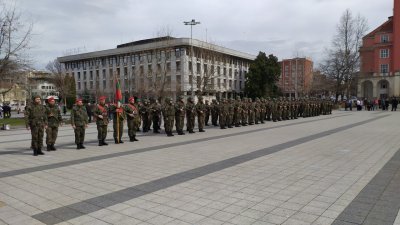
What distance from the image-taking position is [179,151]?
34.2 feet

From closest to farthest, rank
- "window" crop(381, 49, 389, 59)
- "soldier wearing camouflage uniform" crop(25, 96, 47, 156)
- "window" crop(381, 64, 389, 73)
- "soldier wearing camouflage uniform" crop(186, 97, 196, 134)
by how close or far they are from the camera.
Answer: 1. "soldier wearing camouflage uniform" crop(25, 96, 47, 156)
2. "soldier wearing camouflage uniform" crop(186, 97, 196, 134)
3. "window" crop(381, 49, 389, 59)
4. "window" crop(381, 64, 389, 73)

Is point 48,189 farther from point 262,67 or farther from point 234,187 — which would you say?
point 262,67

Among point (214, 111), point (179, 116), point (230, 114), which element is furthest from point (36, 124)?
point (214, 111)

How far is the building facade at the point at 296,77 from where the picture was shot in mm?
68894

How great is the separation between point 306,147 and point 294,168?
3.43 m

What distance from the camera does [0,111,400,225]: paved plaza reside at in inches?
186

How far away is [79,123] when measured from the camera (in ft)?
37.6

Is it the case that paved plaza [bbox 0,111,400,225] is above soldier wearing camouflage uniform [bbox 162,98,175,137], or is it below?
below

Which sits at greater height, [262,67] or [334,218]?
[262,67]

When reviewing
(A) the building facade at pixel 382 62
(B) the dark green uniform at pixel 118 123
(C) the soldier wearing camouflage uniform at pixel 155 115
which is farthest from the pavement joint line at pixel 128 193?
(A) the building facade at pixel 382 62

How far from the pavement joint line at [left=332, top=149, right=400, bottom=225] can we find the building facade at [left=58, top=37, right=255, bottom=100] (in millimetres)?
29958

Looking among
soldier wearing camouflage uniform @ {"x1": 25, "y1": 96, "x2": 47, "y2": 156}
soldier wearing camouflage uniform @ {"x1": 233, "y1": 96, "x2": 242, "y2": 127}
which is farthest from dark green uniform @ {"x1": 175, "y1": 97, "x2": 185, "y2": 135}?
soldier wearing camouflage uniform @ {"x1": 25, "y1": 96, "x2": 47, "y2": 156}

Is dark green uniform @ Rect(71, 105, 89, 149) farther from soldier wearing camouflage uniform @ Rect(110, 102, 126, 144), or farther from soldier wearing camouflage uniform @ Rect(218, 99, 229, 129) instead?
soldier wearing camouflage uniform @ Rect(218, 99, 229, 129)

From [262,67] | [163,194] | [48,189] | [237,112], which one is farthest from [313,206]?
[262,67]
